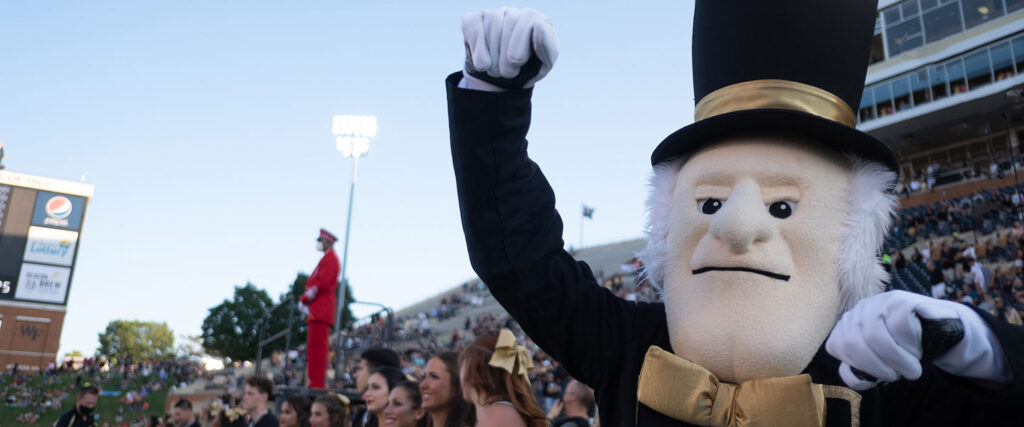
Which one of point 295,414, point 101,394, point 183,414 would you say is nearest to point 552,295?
point 295,414

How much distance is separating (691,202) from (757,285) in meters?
0.31

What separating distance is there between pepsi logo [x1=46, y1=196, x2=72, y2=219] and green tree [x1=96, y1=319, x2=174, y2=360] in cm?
2728

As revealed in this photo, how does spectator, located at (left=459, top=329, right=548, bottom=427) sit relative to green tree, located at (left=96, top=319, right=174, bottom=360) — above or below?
below

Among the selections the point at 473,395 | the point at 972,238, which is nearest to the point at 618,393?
the point at 473,395

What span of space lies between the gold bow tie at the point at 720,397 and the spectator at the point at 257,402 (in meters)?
5.05

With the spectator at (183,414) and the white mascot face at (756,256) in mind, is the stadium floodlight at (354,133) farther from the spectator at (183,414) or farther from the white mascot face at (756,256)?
the white mascot face at (756,256)

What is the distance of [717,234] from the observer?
1.95 meters

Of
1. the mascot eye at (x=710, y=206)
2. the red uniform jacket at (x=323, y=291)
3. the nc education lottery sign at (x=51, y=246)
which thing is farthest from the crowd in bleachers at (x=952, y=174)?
the nc education lottery sign at (x=51, y=246)

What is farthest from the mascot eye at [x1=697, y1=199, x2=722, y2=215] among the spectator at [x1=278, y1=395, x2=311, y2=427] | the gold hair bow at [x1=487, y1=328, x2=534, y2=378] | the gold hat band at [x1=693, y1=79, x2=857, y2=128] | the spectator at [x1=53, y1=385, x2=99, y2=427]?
the spectator at [x1=53, y1=385, x2=99, y2=427]

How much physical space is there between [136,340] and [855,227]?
75264 millimetres

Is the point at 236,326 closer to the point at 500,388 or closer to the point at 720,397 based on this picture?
the point at 500,388

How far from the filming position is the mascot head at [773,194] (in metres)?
1.90

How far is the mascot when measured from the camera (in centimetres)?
178

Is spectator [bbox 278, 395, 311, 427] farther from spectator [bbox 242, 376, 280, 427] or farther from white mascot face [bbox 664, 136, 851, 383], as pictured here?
white mascot face [bbox 664, 136, 851, 383]
